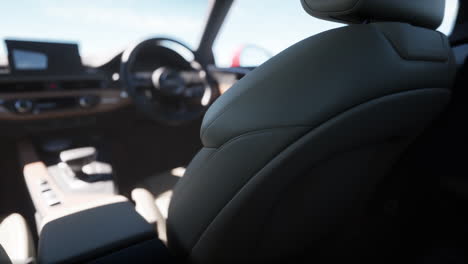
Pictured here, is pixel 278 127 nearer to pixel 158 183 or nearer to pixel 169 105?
pixel 158 183

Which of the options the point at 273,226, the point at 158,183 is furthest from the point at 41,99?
the point at 273,226

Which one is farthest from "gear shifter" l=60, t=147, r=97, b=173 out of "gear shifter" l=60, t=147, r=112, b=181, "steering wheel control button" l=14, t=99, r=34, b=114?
"steering wheel control button" l=14, t=99, r=34, b=114

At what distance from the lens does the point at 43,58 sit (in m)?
1.58

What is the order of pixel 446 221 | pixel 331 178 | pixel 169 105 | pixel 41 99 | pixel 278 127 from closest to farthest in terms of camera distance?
pixel 278 127, pixel 331 178, pixel 446 221, pixel 41 99, pixel 169 105

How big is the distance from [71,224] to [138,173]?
1543 millimetres

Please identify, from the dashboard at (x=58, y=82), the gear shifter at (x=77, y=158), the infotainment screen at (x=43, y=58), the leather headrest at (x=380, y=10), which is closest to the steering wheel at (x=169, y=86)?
the dashboard at (x=58, y=82)

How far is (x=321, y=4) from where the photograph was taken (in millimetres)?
606

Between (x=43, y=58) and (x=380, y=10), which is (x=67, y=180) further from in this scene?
(x=380, y=10)

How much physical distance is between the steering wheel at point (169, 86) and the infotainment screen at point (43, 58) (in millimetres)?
266

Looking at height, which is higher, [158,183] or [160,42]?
[160,42]

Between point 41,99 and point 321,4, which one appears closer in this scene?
point 321,4

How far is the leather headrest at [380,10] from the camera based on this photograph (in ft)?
1.87

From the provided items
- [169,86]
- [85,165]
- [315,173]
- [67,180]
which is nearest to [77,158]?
[85,165]

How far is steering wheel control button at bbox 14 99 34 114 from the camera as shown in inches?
59.5
